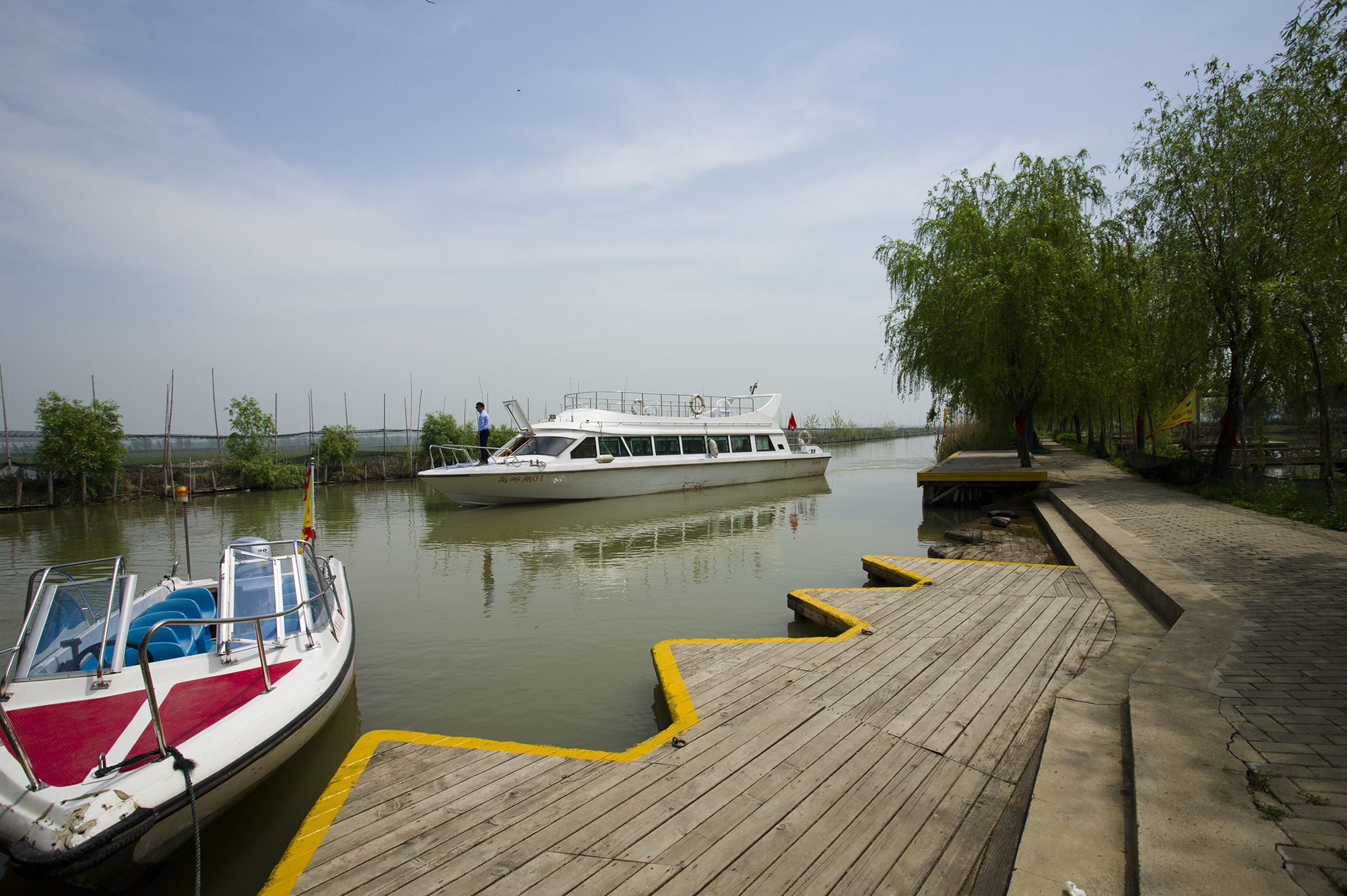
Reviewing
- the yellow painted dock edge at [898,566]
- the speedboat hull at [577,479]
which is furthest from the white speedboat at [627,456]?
the yellow painted dock edge at [898,566]

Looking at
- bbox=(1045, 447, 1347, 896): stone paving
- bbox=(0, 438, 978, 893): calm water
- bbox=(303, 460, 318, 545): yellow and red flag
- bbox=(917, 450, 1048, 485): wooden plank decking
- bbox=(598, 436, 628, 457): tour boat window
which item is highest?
bbox=(598, 436, 628, 457): tour boat window

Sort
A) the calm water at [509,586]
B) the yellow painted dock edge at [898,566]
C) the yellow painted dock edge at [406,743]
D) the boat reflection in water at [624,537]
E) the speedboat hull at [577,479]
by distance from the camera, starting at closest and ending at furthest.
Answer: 1. the yellow painted dock edge at [406,743]
2. the calm water at [509,586]
3. the yellow painted dock edge at [898,566]
4. the boat reflection in water at [624,537]
5. the speedboat hull at [577,479]

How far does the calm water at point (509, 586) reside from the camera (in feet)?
15.0

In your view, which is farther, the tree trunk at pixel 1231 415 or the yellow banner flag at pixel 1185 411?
the yellow banner flag at pixel 1185 411

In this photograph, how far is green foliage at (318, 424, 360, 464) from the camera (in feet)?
92.3

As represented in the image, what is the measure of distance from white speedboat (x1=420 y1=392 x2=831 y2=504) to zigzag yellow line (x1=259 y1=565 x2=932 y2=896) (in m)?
13.4

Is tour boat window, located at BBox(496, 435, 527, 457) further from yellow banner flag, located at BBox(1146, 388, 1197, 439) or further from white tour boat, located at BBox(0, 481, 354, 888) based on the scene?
yellow banner flag, located at BBox(1146, 388, 1197, 439)

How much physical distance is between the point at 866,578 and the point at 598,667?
431 centimetres

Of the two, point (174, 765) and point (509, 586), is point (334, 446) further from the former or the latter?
point (174, 765)

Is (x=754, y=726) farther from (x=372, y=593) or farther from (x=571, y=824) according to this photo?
(x=372, y=593)

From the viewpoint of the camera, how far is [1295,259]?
32.1 feet

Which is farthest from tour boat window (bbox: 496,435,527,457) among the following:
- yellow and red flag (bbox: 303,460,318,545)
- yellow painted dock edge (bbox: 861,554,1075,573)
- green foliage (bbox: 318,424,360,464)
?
green foliage (bbox: 318,424,360,464)

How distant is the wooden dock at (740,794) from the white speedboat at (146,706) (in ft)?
2.75

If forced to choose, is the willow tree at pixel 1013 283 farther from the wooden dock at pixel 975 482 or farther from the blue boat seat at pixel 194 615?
the blue boat seat at pixel 194 615
